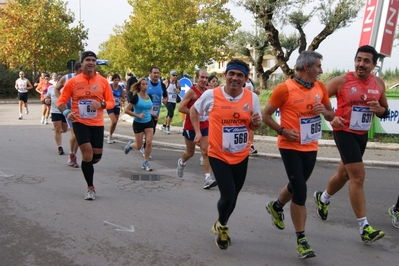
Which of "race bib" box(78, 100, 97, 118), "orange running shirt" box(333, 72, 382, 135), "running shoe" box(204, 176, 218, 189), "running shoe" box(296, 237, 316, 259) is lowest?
"running shoe" box(204, 176, 218, 189)

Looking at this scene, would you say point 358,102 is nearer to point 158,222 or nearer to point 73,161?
point 158,222

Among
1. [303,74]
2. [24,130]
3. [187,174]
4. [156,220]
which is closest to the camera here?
[303,74]

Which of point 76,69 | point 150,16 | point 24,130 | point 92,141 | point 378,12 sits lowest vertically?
point 24,130

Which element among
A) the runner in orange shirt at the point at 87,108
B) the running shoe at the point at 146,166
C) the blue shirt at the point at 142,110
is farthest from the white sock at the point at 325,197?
the blue shirt at the point at 142,110

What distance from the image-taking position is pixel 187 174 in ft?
27.4

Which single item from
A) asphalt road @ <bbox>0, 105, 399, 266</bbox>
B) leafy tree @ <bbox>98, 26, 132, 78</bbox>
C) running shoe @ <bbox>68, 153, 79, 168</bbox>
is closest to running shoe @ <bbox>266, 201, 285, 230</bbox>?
asphalt road @ <bbox>0, 105, 399, 266</bbox>

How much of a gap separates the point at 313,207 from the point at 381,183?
2.29m

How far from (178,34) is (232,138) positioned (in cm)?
3200

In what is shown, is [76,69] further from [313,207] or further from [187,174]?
[313,207]

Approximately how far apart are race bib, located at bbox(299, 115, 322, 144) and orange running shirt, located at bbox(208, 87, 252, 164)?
0.51m

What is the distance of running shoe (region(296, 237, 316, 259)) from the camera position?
13.8 ft

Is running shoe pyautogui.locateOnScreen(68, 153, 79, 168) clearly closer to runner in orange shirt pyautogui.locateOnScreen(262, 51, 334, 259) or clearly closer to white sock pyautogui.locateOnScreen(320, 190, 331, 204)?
white sock pyautogui.locateOnScreen(320, 190, 331, 204)

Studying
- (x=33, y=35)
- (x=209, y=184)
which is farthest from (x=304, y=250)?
(x=33, y=35)

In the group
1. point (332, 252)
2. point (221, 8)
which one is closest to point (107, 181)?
point (332, 252)
